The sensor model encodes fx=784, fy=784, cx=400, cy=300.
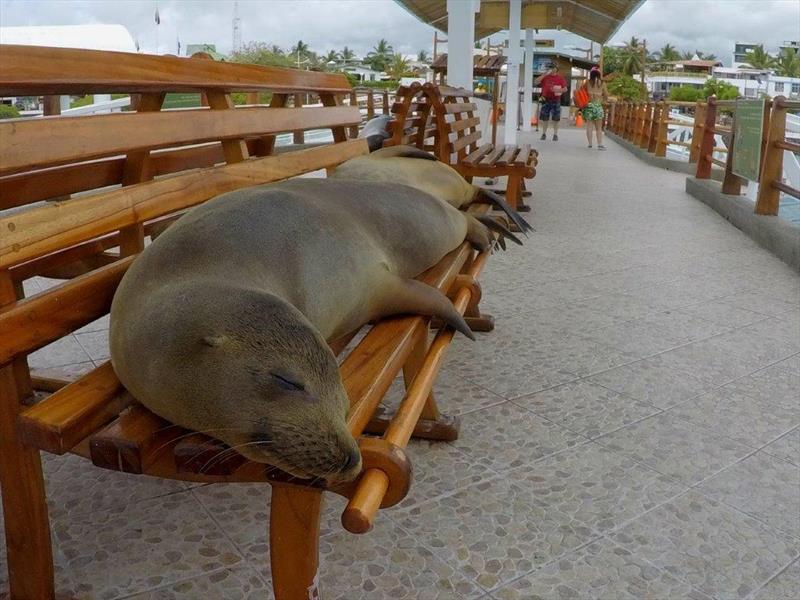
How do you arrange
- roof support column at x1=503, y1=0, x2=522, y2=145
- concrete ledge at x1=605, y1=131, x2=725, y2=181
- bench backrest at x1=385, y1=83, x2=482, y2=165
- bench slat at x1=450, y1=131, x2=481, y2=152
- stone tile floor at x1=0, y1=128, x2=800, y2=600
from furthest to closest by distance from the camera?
roof support column at x1=503, y1=0, x2=522, y2=145 < concrete ledge at x1=605, y1=131, x2=725, y2=181 < bench slat at x1=450, y1=131, x2=481, y2=152 < bench backrest at x1=385, y1=83, x2=482, y2=165 < stone tile floor at x1=0, y1=128, x2=800, y2=600

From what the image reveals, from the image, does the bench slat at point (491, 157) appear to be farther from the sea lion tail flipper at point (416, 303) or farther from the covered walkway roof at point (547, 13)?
the covered walkway roof at point (547, 13)

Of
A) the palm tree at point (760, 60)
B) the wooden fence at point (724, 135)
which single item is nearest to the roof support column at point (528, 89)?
the wooden fence at point (724, 135)

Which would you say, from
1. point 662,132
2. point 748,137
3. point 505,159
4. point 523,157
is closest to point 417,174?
point 505,159

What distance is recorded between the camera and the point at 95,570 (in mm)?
1970

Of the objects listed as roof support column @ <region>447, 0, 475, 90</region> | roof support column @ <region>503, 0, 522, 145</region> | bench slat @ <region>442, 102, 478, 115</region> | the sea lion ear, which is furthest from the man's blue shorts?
the sea lion ear

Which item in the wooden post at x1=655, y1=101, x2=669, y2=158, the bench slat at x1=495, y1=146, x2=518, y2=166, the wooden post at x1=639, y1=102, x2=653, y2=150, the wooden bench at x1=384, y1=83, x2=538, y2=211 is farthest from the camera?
the wooden post at x1=639, y1=102, x2=653, y2=150

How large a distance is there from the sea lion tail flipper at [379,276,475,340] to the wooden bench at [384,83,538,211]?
10.9 ft

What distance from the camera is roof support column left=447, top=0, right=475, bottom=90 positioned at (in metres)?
8.77

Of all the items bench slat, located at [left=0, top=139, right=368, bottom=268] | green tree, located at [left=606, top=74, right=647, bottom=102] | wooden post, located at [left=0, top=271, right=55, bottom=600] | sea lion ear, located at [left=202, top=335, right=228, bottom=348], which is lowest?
wooden post, located at [left=0, top=271, right=55, bottom=600]

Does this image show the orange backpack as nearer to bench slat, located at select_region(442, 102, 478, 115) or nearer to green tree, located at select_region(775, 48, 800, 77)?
A: bench slat, located at select_region(442, 102, 478, 115)

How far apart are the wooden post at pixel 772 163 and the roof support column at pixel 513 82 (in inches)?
296

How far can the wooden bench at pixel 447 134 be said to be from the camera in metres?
5.60

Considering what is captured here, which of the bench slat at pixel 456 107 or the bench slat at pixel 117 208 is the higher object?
the bench slat at pixel 456 107

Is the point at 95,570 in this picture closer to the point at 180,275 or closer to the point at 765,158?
the point at 180,275
